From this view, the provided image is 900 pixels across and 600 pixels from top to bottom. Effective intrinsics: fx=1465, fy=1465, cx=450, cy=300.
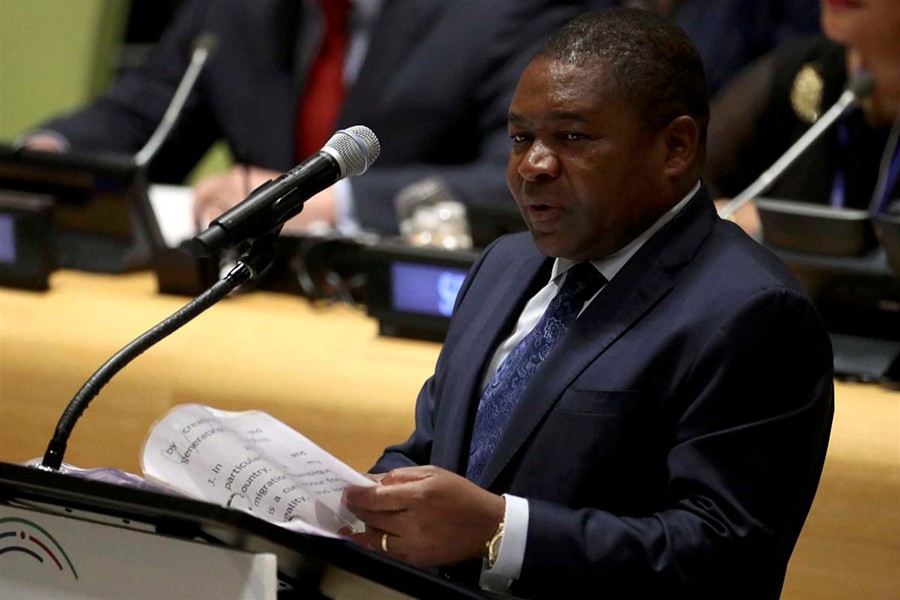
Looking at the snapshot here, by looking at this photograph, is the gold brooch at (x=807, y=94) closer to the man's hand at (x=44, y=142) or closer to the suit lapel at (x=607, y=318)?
the suit lapel at (x=607, y=318)

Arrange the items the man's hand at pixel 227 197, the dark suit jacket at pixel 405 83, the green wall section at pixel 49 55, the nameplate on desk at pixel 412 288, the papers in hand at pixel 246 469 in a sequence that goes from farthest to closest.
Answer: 1. the green wall section at pixel 49 55
2. the dark suit jacket at pixel 405 83
3. the man's hand at pixel 227 197
4. the nameplate on desk at pixel 412 288
5. the papers in hand at pixel 246 469

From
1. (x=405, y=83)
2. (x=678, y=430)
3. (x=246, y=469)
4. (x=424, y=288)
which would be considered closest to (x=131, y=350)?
(x=246, y=469)

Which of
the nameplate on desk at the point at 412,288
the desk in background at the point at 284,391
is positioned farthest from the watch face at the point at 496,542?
the nameplate on desk at the point at 412,288

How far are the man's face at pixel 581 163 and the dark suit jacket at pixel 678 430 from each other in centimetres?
5

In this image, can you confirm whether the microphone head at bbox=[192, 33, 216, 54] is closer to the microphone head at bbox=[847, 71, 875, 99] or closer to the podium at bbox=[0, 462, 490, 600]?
the microphone head at bbox=[847, 71, 875, 99]

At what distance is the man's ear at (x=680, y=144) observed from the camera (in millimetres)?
1388

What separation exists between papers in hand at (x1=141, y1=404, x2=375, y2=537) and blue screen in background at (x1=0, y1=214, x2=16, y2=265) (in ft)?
5.17

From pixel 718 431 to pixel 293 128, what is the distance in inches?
86.7

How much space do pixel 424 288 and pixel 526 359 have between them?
1050 millimetres

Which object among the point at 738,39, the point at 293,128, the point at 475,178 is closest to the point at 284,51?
the point at 293,128

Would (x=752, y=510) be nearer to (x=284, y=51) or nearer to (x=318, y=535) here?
(x=318, y=535)

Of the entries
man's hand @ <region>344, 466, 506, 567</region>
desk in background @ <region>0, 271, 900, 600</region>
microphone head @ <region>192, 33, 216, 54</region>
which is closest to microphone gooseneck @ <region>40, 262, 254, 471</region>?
man's hand @ <region>344, 466, 506, 567</region>

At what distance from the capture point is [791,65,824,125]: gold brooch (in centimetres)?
279

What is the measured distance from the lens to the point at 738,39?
3.33 m
